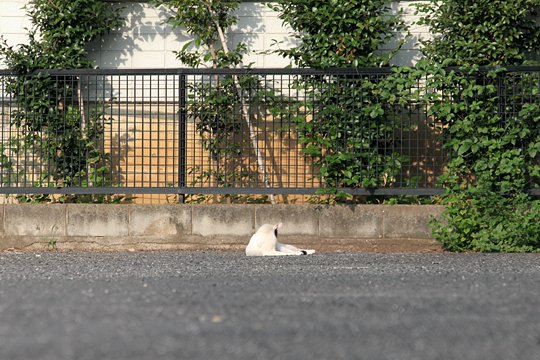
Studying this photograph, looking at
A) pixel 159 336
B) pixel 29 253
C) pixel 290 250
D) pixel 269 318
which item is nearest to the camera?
pixel 159 336

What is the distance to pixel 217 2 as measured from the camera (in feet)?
41.4

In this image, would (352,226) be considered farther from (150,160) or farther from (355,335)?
(355,335)

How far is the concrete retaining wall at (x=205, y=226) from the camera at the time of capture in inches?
439

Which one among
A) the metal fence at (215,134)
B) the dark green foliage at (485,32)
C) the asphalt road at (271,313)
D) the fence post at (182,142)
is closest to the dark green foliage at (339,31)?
the metal fence at (215,134)

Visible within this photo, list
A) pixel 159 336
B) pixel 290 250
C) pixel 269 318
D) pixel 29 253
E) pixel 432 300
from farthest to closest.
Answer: pixel 29 253
pixel 290 250
pixel 432 300
pixel 269 318
pixel 159 336

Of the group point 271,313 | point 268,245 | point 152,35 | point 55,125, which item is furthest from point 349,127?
point 271,313

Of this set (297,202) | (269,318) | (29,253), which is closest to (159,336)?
(269,318)

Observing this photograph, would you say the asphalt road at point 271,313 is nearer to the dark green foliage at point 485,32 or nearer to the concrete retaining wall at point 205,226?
the concrete retaining wall at point 205,226

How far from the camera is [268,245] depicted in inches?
395

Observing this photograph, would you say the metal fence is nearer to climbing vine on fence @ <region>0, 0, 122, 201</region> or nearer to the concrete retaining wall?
climbing vine on fence @ <region>0, 0, 122, 201</region>

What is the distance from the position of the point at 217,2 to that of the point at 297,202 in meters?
2.87

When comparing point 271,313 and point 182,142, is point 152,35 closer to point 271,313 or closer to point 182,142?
point 182,142

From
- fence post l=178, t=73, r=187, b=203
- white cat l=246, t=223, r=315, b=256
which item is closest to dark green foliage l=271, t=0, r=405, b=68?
fence post l=178, t=73, r=187, b=203

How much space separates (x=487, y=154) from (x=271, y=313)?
21.5 feet
